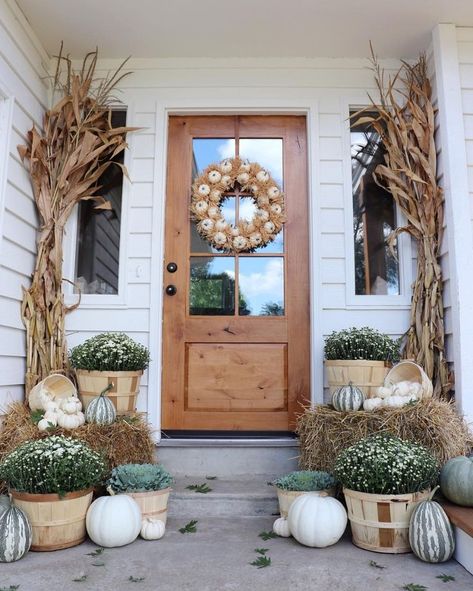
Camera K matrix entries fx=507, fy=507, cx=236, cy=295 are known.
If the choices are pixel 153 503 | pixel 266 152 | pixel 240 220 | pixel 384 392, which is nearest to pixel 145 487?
pixel 153 503

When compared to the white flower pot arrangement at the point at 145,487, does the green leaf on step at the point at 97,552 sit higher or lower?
lower

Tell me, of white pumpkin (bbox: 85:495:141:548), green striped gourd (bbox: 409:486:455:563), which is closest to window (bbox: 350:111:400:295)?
green striped gourd (bbox: 409:486:455:563)

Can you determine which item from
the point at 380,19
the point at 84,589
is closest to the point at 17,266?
the point at 84,589

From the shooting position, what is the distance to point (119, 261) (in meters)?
3.15

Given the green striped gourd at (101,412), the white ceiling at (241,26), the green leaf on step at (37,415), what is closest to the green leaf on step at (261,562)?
the green striped gourd at (101,412)

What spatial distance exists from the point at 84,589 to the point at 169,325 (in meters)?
1.65

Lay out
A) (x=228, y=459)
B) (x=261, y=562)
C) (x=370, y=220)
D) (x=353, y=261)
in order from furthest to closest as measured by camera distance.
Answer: (x=370, y=220)
(x=353, y=261)
(x=228, y=459)
(x=261, y=562)

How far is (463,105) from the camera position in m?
2.99

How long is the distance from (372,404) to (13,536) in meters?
1.66

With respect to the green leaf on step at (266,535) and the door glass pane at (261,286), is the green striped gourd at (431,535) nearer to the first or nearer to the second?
the green leaf on step at (266,535)

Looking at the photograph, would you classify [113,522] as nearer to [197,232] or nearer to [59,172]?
[197,232]

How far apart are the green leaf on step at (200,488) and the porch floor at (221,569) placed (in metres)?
0.34

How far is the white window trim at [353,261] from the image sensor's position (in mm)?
3066

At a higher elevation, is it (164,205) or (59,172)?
(59,172)
